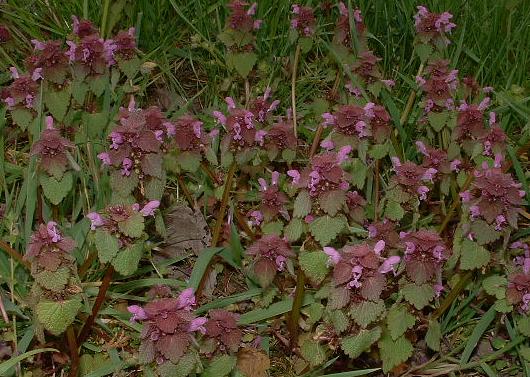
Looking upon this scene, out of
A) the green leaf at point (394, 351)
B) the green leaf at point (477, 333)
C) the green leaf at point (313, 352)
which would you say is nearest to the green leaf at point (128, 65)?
the green leaf at point (313, 352)

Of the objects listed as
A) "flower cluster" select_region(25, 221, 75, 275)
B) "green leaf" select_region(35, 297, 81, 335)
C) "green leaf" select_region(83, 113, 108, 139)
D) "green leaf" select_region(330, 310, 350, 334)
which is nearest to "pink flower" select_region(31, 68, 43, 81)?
"green leaf" select_region(83, 113, 108, 139)

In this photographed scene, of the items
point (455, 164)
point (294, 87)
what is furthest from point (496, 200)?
point (294, 87)

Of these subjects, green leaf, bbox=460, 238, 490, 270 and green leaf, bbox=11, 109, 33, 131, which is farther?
green leaf, bbox=11, 109, 33, 131

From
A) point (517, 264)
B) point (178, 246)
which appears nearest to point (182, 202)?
point (178, 246)

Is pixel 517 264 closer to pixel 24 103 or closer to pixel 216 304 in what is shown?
pixel 216 304

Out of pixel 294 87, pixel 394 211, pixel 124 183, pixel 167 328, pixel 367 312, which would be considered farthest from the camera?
pixel 294 87

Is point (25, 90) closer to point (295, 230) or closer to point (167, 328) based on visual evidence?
point (295, 230)

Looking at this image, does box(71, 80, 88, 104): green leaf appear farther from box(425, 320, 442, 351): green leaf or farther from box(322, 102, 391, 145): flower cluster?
box(425, 320, 442, 351): green leaf
